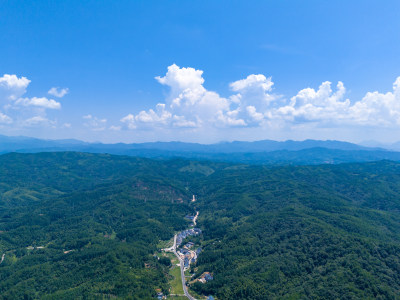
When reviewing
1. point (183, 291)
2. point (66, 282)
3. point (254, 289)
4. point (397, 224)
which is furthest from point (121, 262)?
point (397, 224)

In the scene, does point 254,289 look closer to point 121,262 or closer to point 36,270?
point 121,262

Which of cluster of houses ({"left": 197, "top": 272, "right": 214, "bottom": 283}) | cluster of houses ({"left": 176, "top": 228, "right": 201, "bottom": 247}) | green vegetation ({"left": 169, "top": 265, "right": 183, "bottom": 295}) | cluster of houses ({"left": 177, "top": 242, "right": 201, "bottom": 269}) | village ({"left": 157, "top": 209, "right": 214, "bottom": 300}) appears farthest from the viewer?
cluster of houses ({"left": 176, "top": 228, "right": 201, "bottom": 247})

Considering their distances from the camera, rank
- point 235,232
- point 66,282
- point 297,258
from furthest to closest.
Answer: point 235,232 → point 297,258 → point 66,282

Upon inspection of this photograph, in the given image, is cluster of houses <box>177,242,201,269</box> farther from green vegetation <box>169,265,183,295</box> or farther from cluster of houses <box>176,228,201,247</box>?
cluster of houses <box>176,228,201,247</box>

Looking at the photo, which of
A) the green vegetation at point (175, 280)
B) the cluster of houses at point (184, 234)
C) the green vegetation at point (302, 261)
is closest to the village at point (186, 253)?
the cluster of houses at point (184, 234)

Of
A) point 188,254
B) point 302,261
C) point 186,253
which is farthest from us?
point 186,253

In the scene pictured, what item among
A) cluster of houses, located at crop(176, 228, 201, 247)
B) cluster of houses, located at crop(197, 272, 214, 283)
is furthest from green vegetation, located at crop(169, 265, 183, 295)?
cluster of houses, located at crop(176, 228, 201, 247)

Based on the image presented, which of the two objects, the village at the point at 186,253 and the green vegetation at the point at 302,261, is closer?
the green vegetation at the point at 302,261

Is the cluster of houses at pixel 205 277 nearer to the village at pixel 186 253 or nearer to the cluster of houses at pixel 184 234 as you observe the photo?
the village at pixel 186 253

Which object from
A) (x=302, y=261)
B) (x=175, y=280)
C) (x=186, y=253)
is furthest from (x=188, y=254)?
(x=302, y=261)

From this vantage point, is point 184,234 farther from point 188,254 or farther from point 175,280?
point 175,280

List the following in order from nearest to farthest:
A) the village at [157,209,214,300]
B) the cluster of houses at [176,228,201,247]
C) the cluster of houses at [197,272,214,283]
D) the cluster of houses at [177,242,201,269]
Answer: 1. the cluster of houses at [197,272,214,283]
2. the village at [157,209,214,300]
3. the cluster of houses at [177,242,201,269]
4. the cluster of houses at [176,228,201,247]
